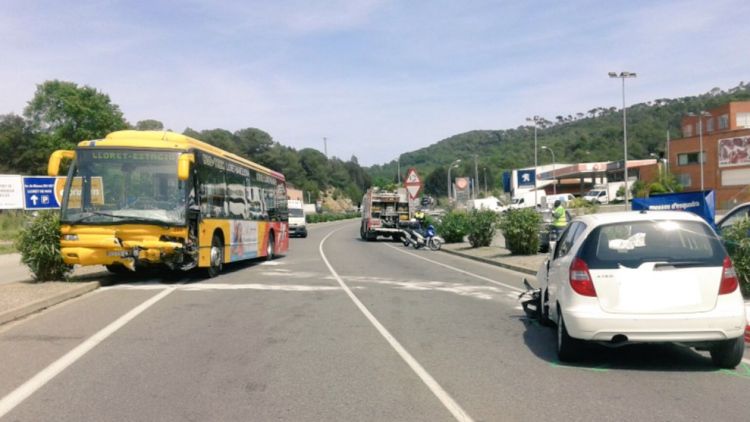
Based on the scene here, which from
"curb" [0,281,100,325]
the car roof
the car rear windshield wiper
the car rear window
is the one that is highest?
the car roof

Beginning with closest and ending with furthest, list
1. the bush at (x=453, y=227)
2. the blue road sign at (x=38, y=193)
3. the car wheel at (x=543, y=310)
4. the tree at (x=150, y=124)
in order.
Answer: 1. the car wheel at (x=543, y=310)
2. the bush at (x=453, y=227)
3. the blue road sign at (x=38, y=193)
4. the tree at (x=150, y=124)

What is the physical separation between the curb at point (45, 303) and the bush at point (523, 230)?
1285 centimetres

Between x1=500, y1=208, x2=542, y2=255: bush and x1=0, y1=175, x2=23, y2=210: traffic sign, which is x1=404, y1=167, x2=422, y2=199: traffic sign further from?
x1=0, y1=175, x2=23, y2=210: traffic sign

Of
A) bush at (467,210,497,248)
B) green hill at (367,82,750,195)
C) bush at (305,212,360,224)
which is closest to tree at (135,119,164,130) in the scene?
bush at (305,212,360,224)

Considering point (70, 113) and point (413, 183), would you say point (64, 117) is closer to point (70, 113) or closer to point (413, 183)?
point (70, 113)

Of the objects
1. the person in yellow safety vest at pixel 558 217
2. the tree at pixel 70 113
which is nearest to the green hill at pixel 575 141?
the tree at pixel 70 113

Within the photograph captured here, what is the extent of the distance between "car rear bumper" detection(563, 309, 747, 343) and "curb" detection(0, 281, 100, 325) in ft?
27.1

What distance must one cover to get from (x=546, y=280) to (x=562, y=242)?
777mm

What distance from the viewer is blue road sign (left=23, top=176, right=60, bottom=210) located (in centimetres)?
3266

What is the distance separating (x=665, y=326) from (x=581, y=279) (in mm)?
902

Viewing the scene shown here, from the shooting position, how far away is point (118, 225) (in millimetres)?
14008

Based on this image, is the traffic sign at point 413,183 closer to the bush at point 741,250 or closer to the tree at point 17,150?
the bush at point 741,250

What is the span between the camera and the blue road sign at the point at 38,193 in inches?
1286

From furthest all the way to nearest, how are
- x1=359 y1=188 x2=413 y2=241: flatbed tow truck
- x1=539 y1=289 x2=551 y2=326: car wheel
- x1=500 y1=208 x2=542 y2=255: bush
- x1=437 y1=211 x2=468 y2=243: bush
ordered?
1. x1=359 y1=188 x2=413 y2=241: flatbed tow truck
2. x1=437 y1=211 x2=468 y2=243: bush
3. x1=500 y1=208 x2=542 y2=255: bush
4. x1=539 y1=289 x2=551 y2=326: car wheel
